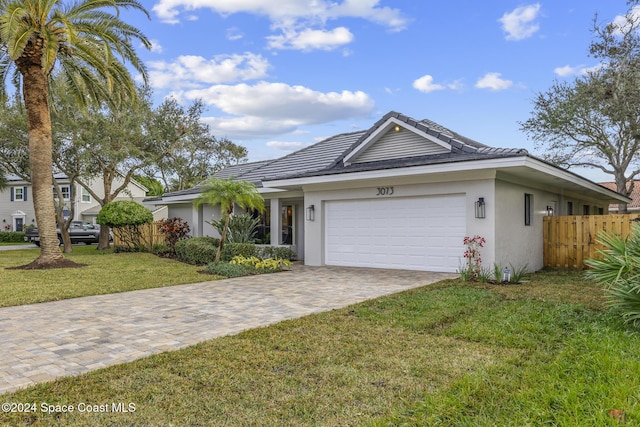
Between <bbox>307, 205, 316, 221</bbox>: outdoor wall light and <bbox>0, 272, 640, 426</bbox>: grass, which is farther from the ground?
<bbox>307, 205, 316, 221</bbox>: outdoor wall light

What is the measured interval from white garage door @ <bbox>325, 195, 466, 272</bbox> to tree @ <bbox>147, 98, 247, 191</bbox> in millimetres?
12951

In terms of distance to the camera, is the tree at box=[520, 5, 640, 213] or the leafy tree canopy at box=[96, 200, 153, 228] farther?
the tree at box=[520, 5, 640, 213]

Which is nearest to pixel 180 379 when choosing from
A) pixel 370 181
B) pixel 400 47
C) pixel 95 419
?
pixel 95 419

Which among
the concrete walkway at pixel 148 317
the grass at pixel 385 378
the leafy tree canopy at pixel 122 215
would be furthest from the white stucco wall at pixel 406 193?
the leafy tree canopy at pixel 122 215

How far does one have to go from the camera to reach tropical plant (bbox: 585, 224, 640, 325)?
536 centimetres

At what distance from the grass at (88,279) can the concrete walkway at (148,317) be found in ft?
2.09

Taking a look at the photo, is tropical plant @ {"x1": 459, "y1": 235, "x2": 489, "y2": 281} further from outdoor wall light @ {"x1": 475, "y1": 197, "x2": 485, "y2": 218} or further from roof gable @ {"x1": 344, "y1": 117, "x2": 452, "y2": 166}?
roof gable @ {"x1": 344, "y1": 117, "x2": 452, "y2": 166}

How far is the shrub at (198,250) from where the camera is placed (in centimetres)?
1403

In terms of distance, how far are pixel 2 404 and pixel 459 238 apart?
9974 millimetres

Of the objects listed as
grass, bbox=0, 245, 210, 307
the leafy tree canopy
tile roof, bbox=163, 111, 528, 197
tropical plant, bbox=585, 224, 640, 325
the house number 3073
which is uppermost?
tile roof, bbox=163, 111, 528, 197

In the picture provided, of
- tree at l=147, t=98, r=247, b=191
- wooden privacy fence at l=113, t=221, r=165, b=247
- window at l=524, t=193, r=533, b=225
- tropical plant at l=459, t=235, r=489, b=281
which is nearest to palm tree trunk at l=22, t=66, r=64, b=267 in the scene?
wooden privacy fence at l=113, t=221, r=165, b=247

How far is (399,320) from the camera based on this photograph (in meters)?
6.05

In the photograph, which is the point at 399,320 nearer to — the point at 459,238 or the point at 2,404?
the point at 2,404

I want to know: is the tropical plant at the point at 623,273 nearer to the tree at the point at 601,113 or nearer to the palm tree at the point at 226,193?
the palm tree at the point at 226,193
